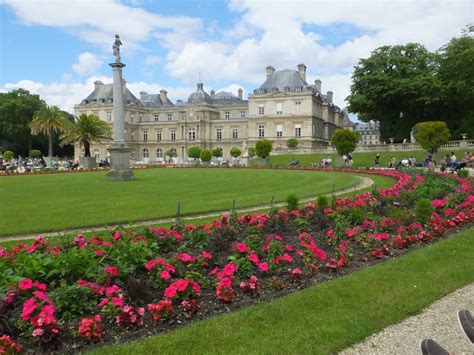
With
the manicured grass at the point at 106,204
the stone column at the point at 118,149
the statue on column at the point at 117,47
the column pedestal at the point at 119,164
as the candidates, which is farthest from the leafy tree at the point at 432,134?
the statue on column at the point at 117,47

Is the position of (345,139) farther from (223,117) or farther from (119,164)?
(223,117)

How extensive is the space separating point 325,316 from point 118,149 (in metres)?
21.8

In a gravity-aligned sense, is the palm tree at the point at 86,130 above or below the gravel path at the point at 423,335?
above

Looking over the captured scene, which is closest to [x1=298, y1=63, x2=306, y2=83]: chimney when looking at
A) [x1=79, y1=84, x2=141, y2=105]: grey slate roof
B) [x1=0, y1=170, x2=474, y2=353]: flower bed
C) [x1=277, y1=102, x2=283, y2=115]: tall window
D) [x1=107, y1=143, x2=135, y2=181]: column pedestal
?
[x1=277, y1=102, x2=283, y2=115]: tall window

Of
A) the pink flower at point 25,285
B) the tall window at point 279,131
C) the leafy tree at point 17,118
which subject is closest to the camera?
the pink flower at point 25,285

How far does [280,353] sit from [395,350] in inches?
43.5

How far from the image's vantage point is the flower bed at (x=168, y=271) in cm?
404

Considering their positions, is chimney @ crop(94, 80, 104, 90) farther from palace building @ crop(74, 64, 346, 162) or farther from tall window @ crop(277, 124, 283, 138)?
tall window @ crop(277, 124, 283, 138)

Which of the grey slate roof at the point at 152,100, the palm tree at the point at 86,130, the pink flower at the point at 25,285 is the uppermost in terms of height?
the grey slate roof at the point at 152,100

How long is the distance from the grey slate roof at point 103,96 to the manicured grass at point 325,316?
82.5 meters

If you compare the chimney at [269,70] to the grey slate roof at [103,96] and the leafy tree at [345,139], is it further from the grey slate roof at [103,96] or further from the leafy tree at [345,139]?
the leafy tree at [345,139]

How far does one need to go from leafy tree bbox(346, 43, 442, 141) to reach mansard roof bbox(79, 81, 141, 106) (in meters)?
48.3

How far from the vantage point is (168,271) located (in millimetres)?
5070

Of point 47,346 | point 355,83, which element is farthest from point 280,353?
point 355,83
